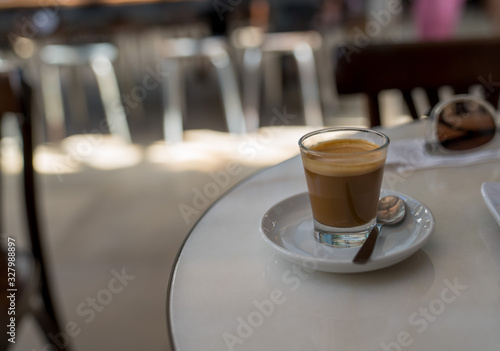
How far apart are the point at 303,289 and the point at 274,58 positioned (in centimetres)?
351

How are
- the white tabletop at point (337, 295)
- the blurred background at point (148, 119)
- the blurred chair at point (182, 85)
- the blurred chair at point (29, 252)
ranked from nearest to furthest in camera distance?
the white tabletop at point (337, 295)
the blurred chair at point (29, 252)
the blurred background at point (148, 119)
the blurred chair at point (182, 85)

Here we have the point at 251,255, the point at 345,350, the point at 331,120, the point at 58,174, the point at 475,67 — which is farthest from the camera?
the point at 331,120

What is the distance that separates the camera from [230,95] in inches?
141

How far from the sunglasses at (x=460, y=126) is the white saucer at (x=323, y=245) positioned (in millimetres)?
204

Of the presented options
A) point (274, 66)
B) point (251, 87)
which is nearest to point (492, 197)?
point (251, 87)

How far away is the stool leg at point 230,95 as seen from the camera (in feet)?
10.6

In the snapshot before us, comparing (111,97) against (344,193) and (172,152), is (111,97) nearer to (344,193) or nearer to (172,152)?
(172,152)

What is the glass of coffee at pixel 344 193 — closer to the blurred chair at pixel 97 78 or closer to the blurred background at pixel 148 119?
the blurred background at pixel 148 119

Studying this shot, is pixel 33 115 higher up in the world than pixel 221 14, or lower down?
higher up

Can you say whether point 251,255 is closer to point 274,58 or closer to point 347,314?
point 347,314

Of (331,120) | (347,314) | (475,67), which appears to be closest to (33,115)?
(347,314)

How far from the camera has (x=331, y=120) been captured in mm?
3275

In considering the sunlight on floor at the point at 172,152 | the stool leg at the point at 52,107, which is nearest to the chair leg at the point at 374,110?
the sunlight on floor at the point at 172,152

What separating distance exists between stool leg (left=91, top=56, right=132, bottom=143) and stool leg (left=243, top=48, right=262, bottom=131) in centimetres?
73
